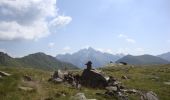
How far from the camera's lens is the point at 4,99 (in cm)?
2570

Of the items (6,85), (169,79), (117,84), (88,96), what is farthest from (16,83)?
(169,79)

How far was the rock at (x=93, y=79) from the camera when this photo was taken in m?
45.6

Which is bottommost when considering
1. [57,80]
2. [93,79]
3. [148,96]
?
[148,96]

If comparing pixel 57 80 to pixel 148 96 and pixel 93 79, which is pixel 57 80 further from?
pixel 148 96

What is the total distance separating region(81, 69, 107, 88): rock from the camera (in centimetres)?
4564

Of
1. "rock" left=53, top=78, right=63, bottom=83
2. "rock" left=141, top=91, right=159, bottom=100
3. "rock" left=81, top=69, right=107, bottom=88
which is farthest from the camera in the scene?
"rock" left=81, top=69, right=107, bottom=88

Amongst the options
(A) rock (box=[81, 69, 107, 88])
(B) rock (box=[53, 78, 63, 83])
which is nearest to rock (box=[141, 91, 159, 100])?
(A) rock (box=[81, 69, 107, 88])

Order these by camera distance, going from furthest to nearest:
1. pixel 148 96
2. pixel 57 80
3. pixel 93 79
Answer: pixel 93 79 → pixel 57 80 → pixel 148 96

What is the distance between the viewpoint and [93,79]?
47.4m

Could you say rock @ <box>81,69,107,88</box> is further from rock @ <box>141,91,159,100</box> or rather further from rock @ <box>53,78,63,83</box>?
rock @ <box>141,91,159,100</box>

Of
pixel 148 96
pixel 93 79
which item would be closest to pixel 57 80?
pixel 93 79

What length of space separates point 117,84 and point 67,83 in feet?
26.3

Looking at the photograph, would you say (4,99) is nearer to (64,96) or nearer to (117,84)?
(64,96)

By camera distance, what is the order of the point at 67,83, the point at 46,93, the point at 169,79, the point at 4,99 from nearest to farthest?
1. the point at 4,99
2. the point at 46,93
3. the point at 67,83
4. the point at 169,79
